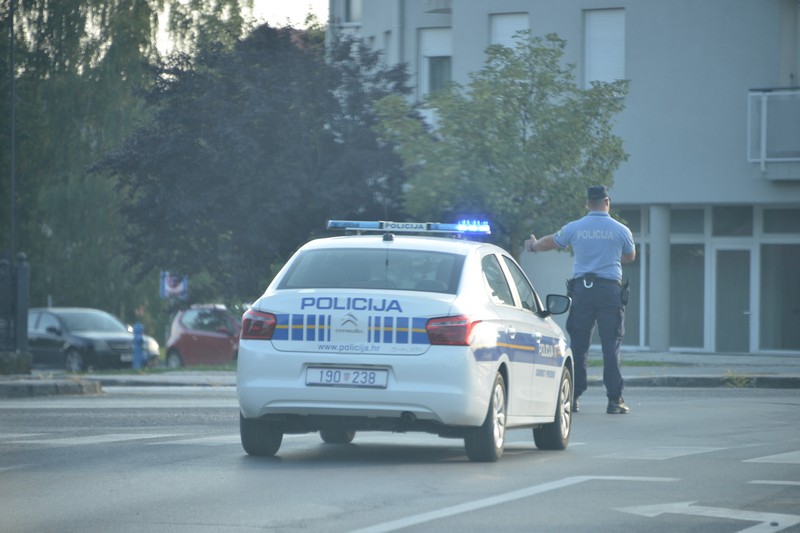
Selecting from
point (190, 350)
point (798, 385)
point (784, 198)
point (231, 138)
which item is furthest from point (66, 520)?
point (190, 350)

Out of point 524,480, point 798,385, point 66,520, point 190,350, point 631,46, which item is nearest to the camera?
point 66,520

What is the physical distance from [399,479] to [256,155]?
21096mm

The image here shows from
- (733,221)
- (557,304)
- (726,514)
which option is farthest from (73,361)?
(726,514)

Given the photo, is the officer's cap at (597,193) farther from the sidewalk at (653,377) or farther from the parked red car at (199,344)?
the parked red car at (199,344)

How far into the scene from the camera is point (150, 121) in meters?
33.6

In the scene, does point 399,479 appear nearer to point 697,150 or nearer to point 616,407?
point 616,407

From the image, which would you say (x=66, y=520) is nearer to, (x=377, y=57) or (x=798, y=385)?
(x=798, y=385)

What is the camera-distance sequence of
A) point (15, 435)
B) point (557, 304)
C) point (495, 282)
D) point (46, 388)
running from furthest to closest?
point (46, 388), point (15, 435), point (557, 304), point (495, 282)

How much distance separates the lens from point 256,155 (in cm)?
3055

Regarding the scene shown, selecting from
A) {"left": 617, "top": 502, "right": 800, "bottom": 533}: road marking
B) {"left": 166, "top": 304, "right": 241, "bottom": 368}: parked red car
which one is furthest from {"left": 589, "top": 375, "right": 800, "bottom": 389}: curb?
{"left": 166, "top": 304, "right": 241, "bottom": 368}: parked red car

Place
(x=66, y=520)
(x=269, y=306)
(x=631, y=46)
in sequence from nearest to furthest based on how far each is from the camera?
(x=66, y=520) → (x=269, y=306) → (x=631, y=46)

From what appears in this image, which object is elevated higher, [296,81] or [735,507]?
[296,81]

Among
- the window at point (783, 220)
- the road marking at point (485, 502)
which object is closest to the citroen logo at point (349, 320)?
the road marking at point (485, 502)

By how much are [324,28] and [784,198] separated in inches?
390
